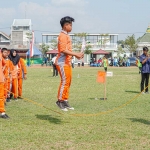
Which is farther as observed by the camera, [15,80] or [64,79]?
[15,80]

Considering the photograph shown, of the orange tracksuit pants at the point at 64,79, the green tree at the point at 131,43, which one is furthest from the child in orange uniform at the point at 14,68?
the green tree at the point at 131,43

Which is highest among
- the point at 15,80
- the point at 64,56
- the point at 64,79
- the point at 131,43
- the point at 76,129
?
the point at 131,43

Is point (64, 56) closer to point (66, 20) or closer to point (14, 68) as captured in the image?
point (66, 20)

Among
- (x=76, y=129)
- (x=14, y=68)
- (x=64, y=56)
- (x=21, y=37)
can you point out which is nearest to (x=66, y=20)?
(x=64, y=56)

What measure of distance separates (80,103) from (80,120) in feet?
11.5

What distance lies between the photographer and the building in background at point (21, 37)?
79875 millimetres

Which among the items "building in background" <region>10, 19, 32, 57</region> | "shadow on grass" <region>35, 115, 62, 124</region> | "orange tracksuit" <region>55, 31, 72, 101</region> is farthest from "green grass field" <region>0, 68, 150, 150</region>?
"building in background" <region>10, 19, 32, 57</region>

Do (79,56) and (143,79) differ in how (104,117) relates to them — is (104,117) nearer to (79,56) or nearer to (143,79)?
(79,56)

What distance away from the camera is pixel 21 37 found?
9719cm

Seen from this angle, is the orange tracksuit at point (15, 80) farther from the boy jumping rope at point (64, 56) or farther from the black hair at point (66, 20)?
the black hair at point (66, 20)

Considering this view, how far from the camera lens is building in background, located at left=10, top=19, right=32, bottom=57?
79.9m

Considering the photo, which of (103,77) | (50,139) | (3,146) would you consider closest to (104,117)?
(50,139)

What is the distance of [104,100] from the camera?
1270 centimetres

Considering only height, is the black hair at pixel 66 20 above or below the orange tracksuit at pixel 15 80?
above
